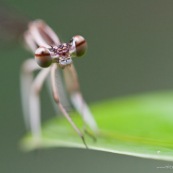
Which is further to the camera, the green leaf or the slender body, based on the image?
the slender body

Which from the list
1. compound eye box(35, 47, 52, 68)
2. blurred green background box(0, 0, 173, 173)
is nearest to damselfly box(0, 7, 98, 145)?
compound eye box(35, 47, 52, 68)

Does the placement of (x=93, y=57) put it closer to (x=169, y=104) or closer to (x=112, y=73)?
(x=112, y=73)

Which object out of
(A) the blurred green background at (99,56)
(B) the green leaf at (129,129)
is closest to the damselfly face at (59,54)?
(B) the green leaf at (129,129)

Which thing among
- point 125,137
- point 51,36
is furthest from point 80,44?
point 125,137

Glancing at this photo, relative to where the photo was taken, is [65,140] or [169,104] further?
[169,104]

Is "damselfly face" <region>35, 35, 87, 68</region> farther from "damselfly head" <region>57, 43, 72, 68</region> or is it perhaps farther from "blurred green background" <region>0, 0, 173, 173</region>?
"blurred green background" <region>0, 0, 173, 173</region>

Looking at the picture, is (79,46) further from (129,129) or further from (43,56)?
(129,129)

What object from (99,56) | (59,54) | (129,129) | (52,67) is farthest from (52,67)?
(99,56)
